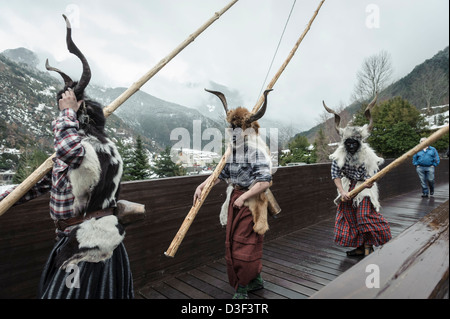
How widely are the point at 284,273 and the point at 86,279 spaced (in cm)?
233

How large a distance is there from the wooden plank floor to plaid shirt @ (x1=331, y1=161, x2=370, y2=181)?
1.04m

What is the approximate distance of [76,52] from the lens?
147 centimetres

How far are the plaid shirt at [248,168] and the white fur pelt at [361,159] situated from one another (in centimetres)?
159

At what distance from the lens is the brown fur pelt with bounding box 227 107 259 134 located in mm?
2494

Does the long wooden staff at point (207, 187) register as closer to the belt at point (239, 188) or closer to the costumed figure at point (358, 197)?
the belt at point (239, 188)

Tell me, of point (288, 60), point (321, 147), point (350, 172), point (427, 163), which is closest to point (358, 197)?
point (350, 172)

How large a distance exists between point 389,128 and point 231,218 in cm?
1875

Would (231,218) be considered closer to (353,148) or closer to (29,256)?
(29,256)

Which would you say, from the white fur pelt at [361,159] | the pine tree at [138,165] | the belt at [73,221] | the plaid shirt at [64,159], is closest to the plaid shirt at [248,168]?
the belt at [73,221]

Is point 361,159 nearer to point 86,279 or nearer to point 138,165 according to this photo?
point 86,279

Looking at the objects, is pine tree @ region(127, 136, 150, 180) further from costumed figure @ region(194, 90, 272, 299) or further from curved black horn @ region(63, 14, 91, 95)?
curved black horn @ region(63, 14, 91, 95)

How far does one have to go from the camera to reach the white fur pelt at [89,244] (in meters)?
1.39

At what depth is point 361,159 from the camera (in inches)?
135
